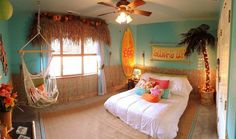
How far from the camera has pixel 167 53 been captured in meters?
5.20

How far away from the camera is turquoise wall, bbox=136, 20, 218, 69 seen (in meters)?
4.54

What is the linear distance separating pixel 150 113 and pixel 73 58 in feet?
8.79

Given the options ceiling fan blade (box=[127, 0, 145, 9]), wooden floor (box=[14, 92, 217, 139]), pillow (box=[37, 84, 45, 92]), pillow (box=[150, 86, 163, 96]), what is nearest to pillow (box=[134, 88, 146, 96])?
pillow (box=[150, 86, 163, 96])

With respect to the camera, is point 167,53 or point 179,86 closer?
point 179,86

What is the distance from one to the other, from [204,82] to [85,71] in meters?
3.23

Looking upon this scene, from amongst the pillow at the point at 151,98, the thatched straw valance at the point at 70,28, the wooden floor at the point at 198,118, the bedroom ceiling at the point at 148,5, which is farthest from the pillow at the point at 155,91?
the thatched straw valance at the point at 70,28

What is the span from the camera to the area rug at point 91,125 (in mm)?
2896

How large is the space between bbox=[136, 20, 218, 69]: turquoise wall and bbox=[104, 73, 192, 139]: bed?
1.05m

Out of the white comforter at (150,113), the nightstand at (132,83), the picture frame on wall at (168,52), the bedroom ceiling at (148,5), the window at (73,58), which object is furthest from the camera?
the nightstand at (132,83)

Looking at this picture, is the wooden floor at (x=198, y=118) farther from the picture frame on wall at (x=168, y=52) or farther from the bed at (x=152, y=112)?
the picture frame on wall at (x=168, y=52)

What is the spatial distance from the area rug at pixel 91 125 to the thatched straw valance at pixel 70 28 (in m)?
1.78

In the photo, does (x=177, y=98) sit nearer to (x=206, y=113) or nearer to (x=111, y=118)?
(x=206, y=113)

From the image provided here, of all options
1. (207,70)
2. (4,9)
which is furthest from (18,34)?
(207,70)

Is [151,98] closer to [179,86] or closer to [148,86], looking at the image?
[148,86]
